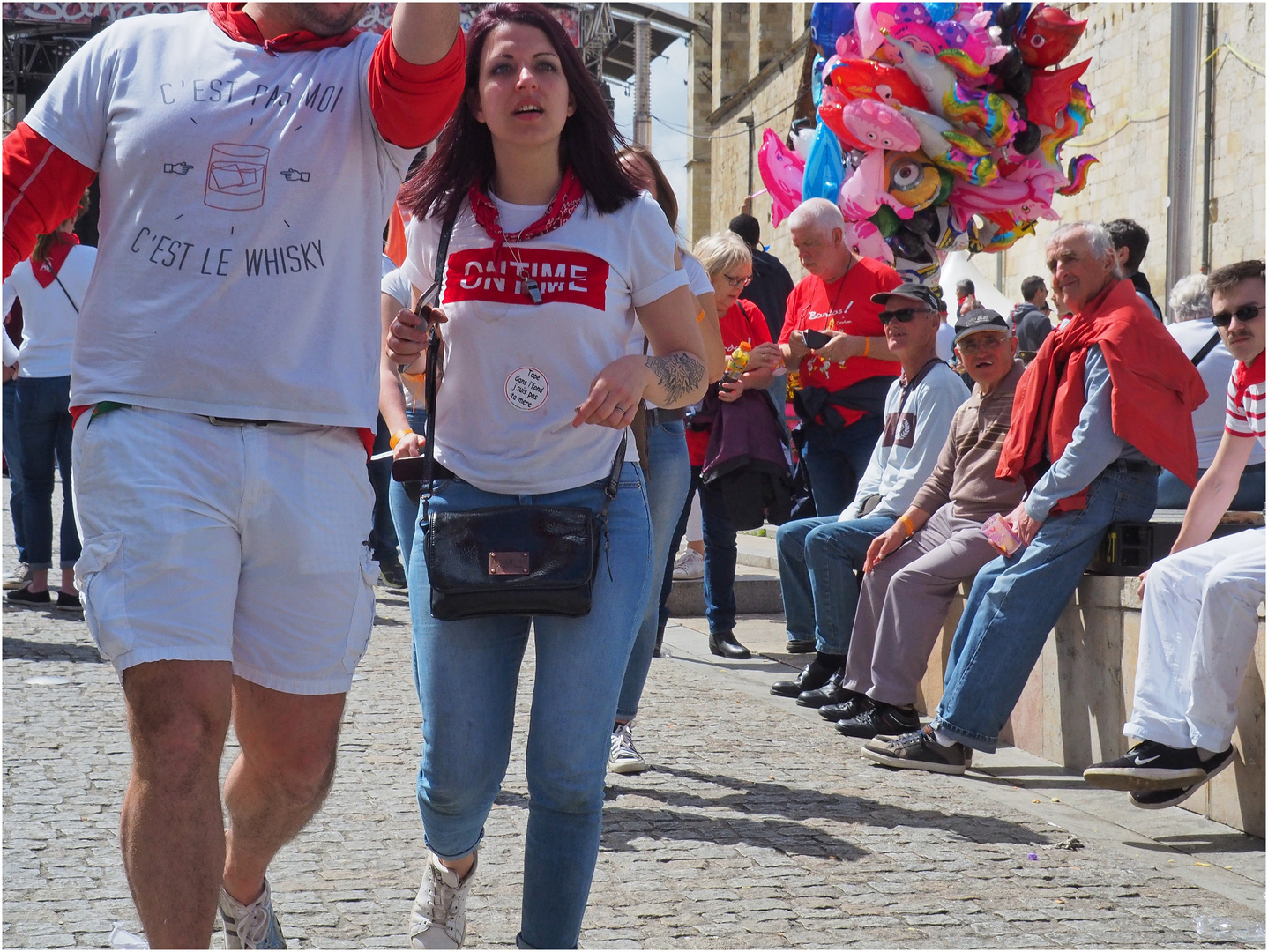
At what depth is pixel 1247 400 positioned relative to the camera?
4.61 metres

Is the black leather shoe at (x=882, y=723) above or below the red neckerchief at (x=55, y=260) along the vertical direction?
below

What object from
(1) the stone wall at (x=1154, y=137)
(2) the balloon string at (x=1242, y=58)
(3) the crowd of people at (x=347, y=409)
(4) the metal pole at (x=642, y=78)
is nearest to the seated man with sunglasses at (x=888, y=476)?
(3) the crowd of people at (x=347, y=409)

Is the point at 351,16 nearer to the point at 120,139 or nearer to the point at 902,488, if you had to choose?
the point at 120,139

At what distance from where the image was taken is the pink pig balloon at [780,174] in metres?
9.68

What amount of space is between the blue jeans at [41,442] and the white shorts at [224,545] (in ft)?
18.3

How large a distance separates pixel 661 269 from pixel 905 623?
3132mm

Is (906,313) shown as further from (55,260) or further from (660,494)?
(55,260)

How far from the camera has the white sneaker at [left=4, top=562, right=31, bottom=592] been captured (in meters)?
8.12

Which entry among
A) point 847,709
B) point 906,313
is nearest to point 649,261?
point 847,709

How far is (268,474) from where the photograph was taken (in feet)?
8.05

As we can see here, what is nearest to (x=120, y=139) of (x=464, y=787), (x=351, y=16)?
(x=351, y=16)

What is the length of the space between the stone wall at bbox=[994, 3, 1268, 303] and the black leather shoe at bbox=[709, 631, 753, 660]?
1125cm

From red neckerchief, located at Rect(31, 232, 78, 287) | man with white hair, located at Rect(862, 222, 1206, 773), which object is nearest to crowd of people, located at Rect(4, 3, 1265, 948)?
man with white hair, located at Rect(862, 222, 1206, 773)

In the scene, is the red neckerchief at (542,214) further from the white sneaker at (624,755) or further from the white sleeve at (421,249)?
the white sneaker at (624,755)
